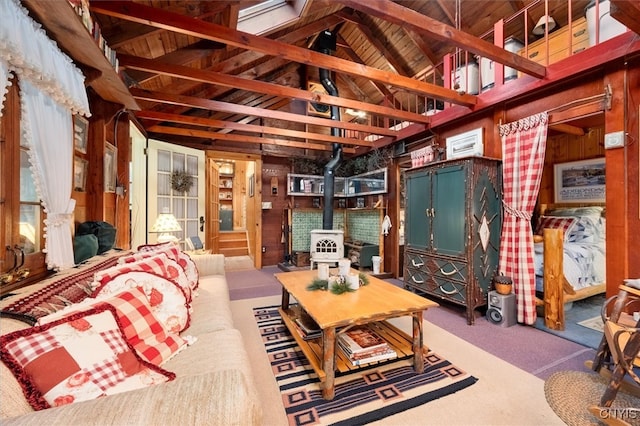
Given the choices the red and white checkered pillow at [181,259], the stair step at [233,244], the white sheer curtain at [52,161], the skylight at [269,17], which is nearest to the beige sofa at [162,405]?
the white sheer curtain at [52,161]

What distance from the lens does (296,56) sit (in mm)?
2031

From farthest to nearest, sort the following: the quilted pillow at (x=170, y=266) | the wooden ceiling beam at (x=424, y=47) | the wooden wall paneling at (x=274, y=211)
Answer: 1. the wooden wall paneling at (x=274, y=211)
2. the wooden ceiling beam at (x=424, y=47)
3. the quilted pillow at (x=170, y=266)

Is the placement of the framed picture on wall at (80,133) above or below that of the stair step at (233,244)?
above

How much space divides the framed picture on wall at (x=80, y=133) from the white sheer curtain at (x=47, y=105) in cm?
32

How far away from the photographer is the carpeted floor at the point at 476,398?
4.53 feet

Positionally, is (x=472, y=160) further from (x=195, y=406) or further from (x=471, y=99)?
(x=195, y=406)

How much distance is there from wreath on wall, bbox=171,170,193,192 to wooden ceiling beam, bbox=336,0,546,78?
361 cm

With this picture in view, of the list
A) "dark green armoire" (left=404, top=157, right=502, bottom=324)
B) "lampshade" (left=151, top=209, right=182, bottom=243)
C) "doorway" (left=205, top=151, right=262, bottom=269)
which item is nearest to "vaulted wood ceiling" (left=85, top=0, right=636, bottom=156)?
"doorway" (left=205, top=151, right=262, bottom=269)

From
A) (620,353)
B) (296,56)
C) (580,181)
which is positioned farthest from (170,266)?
(580,181)

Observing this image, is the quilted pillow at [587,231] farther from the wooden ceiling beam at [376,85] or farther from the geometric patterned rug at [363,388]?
the wooden ceiling beam at [376,85]

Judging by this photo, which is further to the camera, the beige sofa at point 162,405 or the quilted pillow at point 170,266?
the quilted pillow at point 170,266

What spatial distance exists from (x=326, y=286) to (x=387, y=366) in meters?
0.72

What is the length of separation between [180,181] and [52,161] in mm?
2608

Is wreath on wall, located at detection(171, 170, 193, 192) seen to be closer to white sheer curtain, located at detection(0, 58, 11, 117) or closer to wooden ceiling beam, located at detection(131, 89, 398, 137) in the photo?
wooden ceiling beam, located at detection(131, 89, 398, 137)
